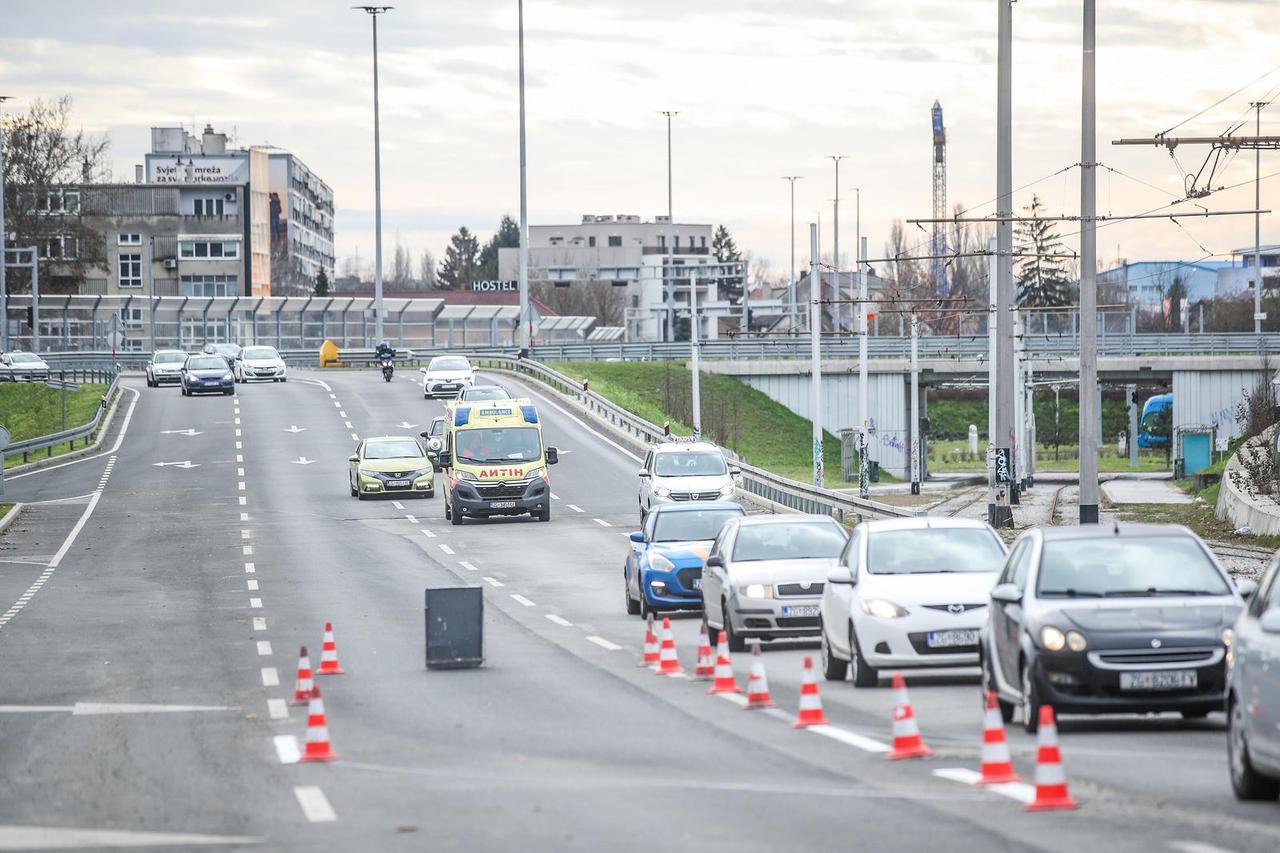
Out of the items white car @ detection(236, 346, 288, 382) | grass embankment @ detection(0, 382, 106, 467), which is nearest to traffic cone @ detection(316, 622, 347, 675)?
grass embankment @ detection(0, 382, 106, 467)

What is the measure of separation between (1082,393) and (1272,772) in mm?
19243

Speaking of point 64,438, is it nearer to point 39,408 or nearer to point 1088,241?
point 39,408

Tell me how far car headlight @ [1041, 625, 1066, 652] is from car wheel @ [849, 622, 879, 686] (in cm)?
371

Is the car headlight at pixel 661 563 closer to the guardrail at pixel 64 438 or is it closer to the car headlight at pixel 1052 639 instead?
the car headlight at pixel 1052 639

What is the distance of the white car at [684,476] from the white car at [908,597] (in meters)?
20.6

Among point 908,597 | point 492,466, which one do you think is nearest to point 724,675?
point 908,597

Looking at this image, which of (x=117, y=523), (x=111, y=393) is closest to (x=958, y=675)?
(x=117, y=523)

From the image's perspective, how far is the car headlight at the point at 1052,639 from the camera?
13.1 meters

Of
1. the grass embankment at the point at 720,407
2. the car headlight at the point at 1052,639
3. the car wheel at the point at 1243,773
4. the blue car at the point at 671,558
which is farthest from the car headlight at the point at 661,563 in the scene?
the grass embankment at the point at 720,407

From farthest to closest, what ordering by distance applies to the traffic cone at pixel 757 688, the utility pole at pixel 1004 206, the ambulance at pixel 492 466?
the ambulance at pixel 492 466 → the utility pole at pixel 1004 206 → the traffic cone at pixel 757 688

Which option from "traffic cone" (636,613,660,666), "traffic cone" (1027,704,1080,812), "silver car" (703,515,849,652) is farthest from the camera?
"silver car" (703,515,849,652)

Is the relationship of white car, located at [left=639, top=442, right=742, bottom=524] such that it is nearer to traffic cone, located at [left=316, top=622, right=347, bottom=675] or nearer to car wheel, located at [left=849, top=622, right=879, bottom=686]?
traffic cone, located at [left=316, top=622, right=347, bottom=675]

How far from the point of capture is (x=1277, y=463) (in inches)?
1479

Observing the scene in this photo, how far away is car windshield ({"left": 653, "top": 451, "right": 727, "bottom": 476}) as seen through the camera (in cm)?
3994
